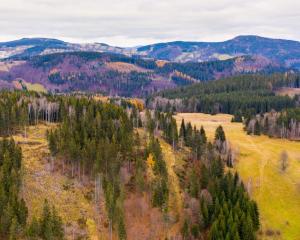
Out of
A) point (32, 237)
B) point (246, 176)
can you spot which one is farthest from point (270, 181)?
point (32, 237)

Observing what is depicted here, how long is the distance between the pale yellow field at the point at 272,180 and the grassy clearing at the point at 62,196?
46.0m

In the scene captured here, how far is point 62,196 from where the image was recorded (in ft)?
336

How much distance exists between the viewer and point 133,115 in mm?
164750

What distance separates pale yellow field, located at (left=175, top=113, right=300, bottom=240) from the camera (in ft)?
350

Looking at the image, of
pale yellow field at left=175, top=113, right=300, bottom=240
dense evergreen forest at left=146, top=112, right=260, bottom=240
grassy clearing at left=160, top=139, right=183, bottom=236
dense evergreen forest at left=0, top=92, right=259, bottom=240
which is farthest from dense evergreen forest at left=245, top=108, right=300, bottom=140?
grassy clearing at left=160, top=139, right=183, bottom=236

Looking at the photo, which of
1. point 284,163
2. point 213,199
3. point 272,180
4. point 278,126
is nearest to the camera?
point 213,199

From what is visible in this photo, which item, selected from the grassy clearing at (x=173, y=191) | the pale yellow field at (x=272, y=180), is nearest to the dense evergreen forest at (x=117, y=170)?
the grassy clearing at (x=173, y=191)

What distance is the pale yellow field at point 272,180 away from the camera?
10681 cm

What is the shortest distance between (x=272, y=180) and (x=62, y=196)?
70416 mm

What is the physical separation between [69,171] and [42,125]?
40.1m

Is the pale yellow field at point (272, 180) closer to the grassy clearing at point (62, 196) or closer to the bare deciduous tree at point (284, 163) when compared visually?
the bare deciduous tree at point (284, 163)

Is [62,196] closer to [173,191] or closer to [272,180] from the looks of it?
[173,191]

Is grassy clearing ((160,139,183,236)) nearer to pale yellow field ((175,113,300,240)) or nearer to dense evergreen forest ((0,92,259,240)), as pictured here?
dense evergreen forest ((0,92,259,240))

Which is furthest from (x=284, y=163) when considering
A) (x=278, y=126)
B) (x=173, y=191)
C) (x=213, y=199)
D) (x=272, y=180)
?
(x=278, y=126)
